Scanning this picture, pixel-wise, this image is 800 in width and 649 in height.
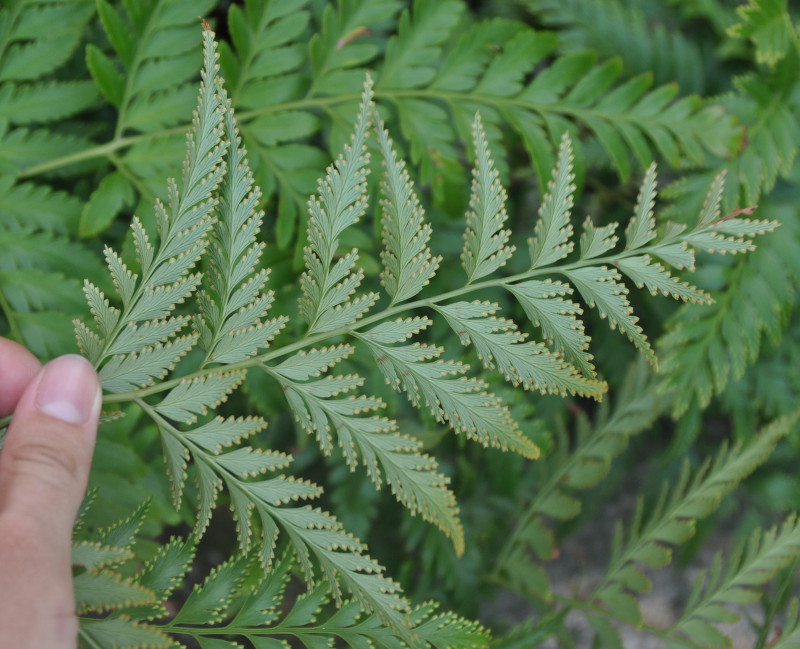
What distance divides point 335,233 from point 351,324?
0.16 m

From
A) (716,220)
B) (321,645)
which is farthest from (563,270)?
(321,645)

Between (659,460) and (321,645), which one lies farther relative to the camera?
(659,460)

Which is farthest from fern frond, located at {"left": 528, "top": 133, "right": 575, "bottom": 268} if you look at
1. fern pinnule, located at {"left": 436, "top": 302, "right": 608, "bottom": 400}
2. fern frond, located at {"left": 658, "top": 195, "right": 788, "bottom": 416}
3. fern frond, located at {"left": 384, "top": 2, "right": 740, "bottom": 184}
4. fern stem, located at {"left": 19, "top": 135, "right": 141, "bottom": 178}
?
fern stem, located at {"left": 19, "top": 135, "right": 141, "bottom": 178}

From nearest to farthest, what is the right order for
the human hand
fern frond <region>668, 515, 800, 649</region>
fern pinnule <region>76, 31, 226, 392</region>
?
the human hand
fern pinnule <region>76, 31, 226, 392</region>
fern frond <region>668, 515, 800, 649</region>

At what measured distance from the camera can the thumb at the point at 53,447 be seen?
1.05 metres

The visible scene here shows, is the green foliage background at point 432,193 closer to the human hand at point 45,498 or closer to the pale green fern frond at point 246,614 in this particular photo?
the pale green fern frond at point 246,614

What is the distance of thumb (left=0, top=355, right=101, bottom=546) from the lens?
3.45 ft

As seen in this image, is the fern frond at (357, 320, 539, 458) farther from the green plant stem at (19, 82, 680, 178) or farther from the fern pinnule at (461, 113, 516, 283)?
the green plant stem at (19, 82, 680, 178)

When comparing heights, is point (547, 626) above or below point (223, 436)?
below

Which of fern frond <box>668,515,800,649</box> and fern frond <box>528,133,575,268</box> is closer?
fern frond <box>528,133,575,268</box>

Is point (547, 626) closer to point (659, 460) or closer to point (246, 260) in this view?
point (659, 460)

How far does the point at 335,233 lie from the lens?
119 centimetres

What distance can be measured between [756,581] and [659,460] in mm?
772

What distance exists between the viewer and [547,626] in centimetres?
167
